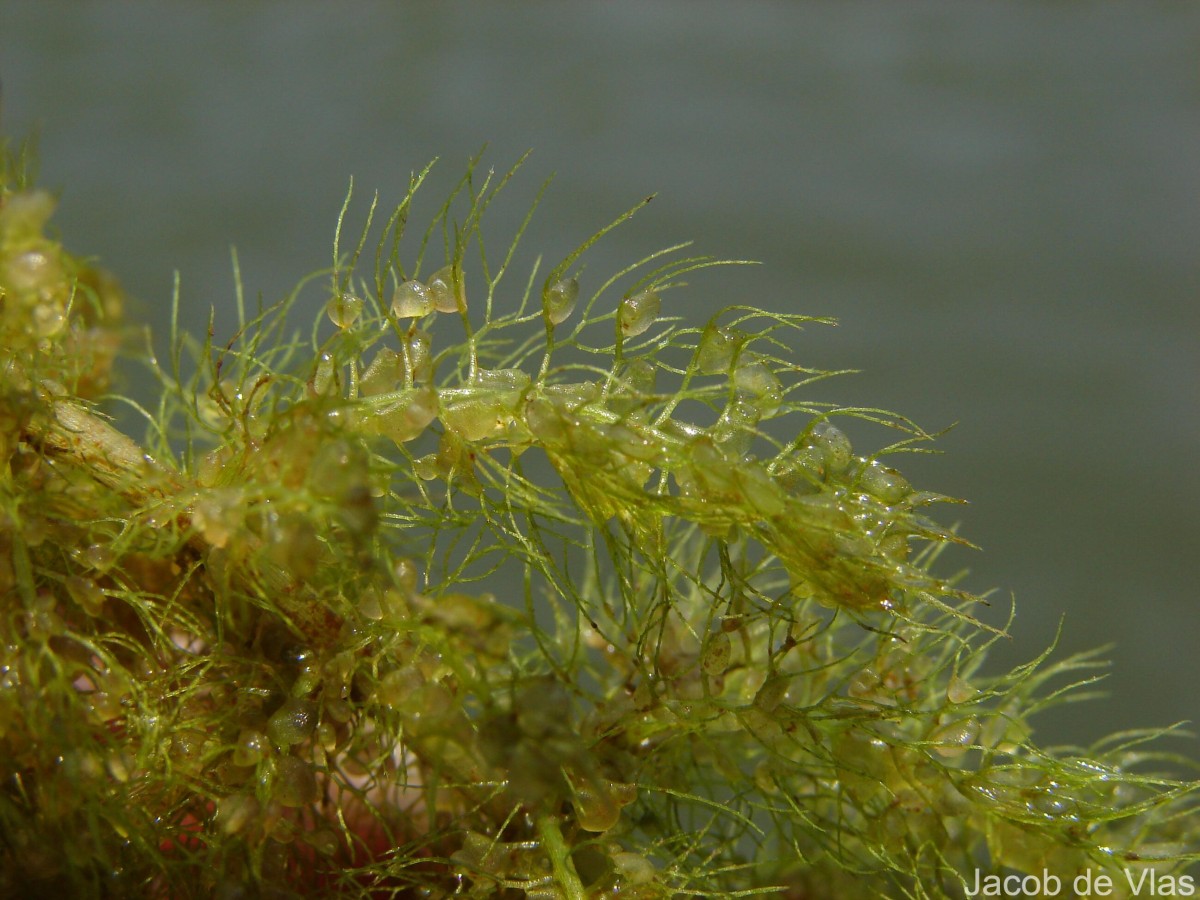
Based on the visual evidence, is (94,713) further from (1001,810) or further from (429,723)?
(1001,810)

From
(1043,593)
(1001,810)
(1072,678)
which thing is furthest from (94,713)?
(1072,678)

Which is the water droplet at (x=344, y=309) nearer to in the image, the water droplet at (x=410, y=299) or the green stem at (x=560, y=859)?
the water droplet at (x=410, y=299)

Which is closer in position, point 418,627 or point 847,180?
point 418,627

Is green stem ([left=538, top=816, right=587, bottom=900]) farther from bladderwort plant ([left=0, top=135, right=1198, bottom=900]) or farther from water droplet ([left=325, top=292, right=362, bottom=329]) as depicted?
water droplet ([left=325, top=292, right=362, bottom=329])

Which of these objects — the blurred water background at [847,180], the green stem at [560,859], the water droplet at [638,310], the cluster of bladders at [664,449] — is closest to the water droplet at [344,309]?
the cluster of bladders at [664,449]

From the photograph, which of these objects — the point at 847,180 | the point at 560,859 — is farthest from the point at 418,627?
the point at 847,180

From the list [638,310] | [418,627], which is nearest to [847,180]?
[638,310]

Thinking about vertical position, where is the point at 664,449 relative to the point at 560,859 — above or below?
above

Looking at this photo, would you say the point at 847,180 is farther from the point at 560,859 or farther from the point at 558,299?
the point at 560,859
